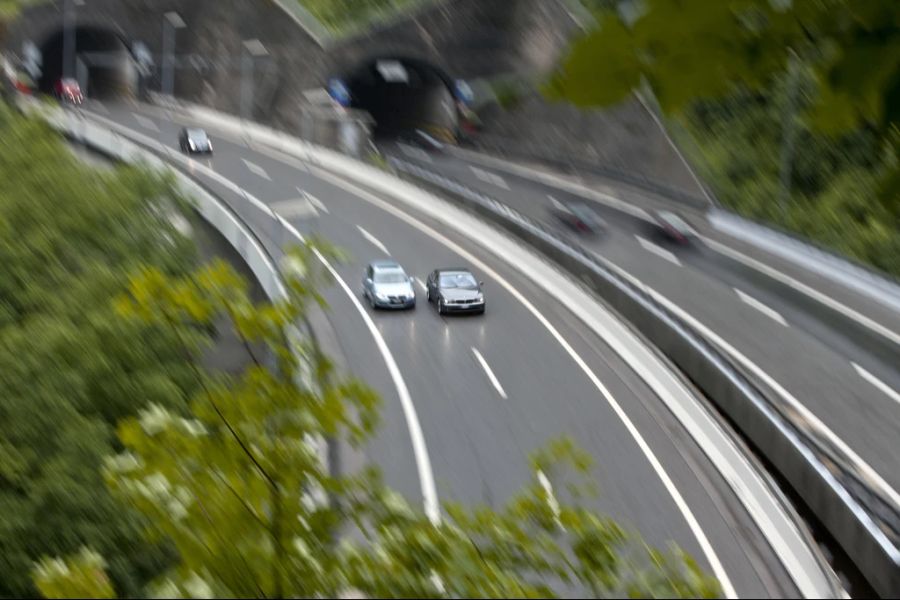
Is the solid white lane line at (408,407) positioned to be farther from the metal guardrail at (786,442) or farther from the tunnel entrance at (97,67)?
the tunnel entrance at (97,67)

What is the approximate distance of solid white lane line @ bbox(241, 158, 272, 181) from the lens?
157 ft

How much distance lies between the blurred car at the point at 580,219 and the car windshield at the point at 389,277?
10.8m

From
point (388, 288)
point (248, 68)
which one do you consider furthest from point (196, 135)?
point (388, 288)

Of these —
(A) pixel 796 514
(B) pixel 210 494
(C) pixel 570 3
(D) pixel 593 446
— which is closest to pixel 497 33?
(C) pixel 570 3

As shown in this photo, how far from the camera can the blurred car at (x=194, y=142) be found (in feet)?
170

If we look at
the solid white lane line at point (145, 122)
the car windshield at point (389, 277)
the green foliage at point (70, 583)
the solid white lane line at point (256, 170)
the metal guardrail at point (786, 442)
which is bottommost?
the solid white lane line at point (145, 122)

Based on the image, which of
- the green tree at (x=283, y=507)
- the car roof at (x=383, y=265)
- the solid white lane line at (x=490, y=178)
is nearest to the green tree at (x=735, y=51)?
the green tree at (x=283, y=507)

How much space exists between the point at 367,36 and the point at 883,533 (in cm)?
5135

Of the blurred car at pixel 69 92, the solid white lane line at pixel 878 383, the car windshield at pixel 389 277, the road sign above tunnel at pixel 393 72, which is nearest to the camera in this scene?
the solid white lane line at pixel 878 383

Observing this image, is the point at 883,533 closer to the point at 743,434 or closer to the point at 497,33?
the point at 743,434

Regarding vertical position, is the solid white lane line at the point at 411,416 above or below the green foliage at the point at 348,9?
below

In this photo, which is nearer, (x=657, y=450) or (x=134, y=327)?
(x=657, y=450)

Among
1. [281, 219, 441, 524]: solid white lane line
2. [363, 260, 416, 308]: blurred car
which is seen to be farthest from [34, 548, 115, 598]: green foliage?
[363, 260, 416, 308]: blurred car

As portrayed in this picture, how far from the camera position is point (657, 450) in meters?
19.9
